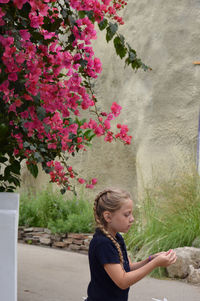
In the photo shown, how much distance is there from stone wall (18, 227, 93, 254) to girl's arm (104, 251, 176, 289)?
5501 mm

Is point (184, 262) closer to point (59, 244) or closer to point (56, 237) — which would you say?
point (59, 244)

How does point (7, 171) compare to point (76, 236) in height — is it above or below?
above

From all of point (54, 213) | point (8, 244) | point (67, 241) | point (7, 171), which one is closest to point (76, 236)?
point (67, 241)

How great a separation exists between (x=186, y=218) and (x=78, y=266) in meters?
1.53

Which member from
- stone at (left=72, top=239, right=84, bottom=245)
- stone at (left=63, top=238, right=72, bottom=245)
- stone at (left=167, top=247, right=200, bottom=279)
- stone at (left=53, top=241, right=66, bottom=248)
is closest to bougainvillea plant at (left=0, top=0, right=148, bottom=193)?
stone at (left=167, top=247, right=200, bottom=279)

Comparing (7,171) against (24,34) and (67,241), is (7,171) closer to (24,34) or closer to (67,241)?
(24,34)

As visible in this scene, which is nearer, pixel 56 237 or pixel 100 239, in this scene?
pixel 100 239

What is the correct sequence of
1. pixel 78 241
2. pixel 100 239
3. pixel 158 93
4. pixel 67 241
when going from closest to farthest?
1. pixel 100 239
2. pixel 78 241
3. pixel 67 241
4. pixel 158 93

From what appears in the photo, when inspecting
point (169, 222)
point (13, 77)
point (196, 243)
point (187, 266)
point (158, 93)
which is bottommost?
point (187, 266)

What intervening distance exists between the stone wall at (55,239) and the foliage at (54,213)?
0.13m

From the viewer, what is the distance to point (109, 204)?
2.58 metres

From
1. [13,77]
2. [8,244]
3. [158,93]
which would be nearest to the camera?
[8,244]

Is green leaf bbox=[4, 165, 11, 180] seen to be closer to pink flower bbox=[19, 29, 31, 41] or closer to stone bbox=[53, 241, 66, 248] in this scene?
pink flower bbox=[19, 29, 31, 41]

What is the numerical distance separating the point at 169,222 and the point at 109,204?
409cm
